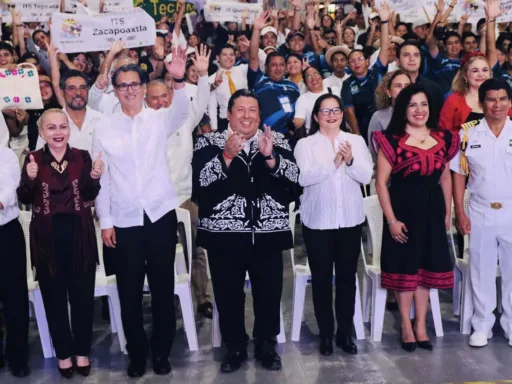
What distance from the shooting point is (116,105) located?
4879 mm

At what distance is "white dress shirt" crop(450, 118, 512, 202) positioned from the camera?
13.2 ft

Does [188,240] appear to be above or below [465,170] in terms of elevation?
below

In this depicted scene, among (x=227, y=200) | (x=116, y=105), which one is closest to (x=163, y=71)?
(x=116, y=105)

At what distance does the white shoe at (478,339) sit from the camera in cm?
416

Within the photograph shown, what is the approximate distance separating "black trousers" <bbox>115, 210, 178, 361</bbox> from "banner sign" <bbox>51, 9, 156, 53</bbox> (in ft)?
8.96

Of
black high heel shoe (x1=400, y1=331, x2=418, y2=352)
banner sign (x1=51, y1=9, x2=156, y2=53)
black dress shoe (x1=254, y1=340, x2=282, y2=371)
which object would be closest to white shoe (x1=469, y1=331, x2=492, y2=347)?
black high heel shoe (x1=400, y1=331, x2=418, y2=352)

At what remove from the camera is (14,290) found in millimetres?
3861

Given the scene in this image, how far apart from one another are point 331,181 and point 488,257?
111 cm

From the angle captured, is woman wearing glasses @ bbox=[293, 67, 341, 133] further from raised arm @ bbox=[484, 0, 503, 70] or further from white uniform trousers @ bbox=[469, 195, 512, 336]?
white uniform trousers @ bbox=[469, 195, 512, 336]

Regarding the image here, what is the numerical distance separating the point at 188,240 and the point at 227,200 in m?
0.81

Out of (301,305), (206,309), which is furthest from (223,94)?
(301,305)

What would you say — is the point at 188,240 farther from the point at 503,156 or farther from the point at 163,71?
the point at 163,71

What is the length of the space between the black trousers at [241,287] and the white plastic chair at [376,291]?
2.44 ft

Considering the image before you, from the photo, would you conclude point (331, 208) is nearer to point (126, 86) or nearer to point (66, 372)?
point (126, 86)
